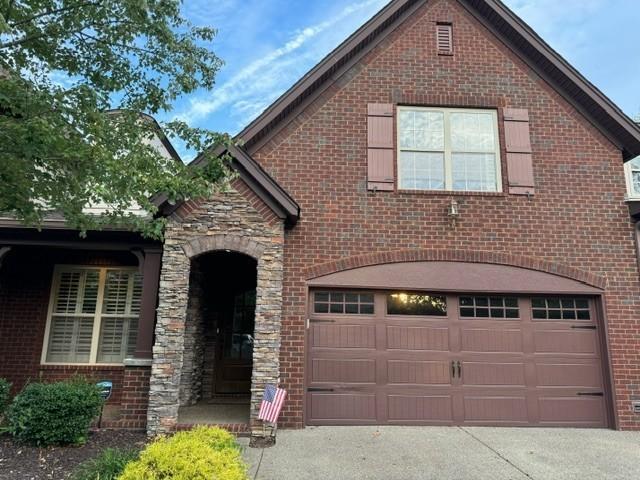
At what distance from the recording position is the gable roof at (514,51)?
8.15 metres

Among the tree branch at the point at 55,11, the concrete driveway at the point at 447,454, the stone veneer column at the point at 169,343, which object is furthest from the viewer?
the stone veneer column at the point at 169,343

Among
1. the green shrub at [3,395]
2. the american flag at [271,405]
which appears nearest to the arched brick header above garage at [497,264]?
the american flag at [271,405]

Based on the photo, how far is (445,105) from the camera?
8461 mm

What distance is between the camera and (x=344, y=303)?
7770 millimetres

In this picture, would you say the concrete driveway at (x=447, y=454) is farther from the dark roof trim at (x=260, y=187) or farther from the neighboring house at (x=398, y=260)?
the dark roof trim at (x=260, y=187)

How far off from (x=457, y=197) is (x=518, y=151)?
1484 mm

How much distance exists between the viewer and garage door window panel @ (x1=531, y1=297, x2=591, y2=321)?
7.89 m

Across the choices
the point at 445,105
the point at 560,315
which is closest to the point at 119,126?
the point at 445,105

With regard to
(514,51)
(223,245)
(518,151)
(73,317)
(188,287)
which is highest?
(514,51)

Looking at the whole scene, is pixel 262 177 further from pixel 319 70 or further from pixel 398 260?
pixel 398 260

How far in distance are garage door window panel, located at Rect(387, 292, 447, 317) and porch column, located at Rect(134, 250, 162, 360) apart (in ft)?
13.1

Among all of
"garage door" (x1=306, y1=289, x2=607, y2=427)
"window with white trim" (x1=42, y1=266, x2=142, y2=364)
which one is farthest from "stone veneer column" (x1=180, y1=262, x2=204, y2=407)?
"garage door" (x1=306, y1=289, x2=607, y2=427)

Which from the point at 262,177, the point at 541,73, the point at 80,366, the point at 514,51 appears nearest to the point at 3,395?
the point at 80,366

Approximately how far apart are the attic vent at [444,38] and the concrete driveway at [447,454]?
692 cm
